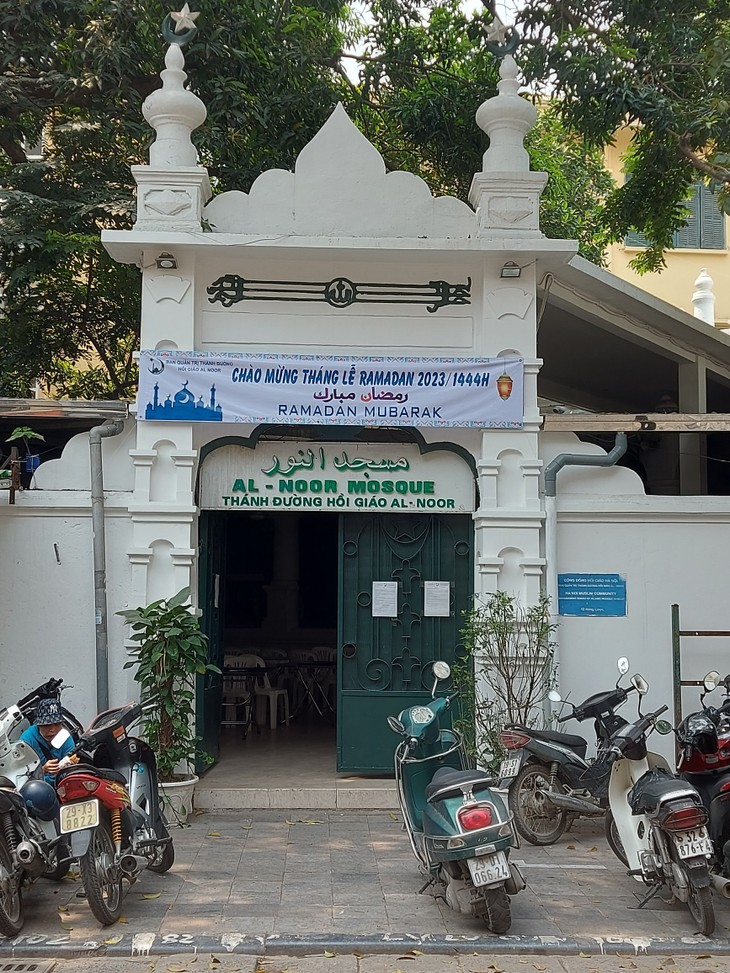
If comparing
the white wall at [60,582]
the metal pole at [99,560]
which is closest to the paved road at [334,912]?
the metal pole at [99,560]

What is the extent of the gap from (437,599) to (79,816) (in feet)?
12.6

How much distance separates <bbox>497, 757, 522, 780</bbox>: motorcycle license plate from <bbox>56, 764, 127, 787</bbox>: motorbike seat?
8.96ft

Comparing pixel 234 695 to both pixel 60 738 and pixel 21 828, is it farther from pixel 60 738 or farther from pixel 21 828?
pixel 21 828

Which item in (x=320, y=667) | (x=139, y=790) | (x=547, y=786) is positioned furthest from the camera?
(x=320, y=667)

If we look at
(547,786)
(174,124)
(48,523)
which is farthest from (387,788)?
(174,124)

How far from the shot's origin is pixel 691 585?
26.5 ft

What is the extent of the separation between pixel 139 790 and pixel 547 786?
→ 9.00ft

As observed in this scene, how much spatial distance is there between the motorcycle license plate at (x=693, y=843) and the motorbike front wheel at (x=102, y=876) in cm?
286

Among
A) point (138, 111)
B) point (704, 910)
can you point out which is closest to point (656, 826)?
point (704, 910)

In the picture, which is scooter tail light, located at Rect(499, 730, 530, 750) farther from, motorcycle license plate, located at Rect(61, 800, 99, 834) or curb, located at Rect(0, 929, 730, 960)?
motorcycle license plate, located at Rect(61, 800, 99, 834)

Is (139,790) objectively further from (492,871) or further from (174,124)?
(174,124)

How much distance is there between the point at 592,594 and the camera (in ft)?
26.5

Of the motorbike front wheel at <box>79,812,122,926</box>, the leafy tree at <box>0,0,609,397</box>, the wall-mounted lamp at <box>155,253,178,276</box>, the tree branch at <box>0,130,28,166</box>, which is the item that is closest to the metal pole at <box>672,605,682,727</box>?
the motorbike front wheel at <box>79,812,122,926</box>

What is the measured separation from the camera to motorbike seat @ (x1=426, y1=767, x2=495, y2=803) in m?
5.13
